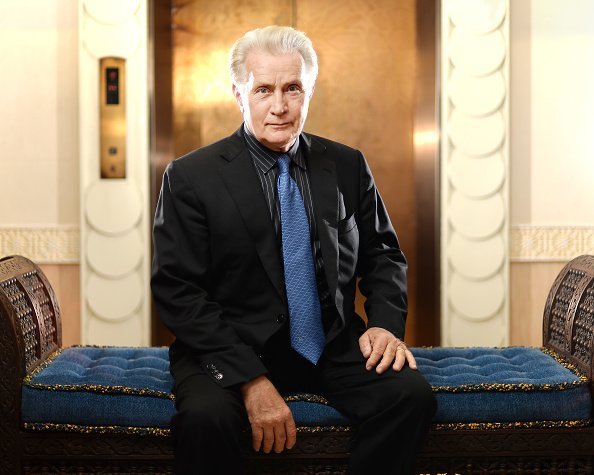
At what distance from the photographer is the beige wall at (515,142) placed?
4406 millimetres

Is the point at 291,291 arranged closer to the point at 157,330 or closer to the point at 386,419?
the point at 386,419

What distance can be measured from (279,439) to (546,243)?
2794mm

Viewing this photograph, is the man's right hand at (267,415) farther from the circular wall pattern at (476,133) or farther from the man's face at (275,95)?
the circular wall pattern at (476,133)

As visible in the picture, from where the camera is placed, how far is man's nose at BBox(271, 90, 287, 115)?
7.90 feet

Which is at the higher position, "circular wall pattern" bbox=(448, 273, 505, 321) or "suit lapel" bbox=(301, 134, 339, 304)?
"suit lapel" bbox=(301, 134, 339, 304)

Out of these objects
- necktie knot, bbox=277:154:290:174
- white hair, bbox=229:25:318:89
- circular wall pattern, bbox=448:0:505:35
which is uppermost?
circular wall pattern, bbox=448:0:505:35

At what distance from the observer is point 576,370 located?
2.57 m

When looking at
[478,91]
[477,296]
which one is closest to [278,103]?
[478,91]

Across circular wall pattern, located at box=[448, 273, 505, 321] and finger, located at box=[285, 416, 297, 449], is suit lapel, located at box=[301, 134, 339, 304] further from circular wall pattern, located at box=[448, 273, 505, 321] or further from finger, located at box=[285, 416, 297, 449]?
circular wall pattern, located at box=[448, 273, 505, 321]

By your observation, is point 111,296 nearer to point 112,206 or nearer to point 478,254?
point 112,206

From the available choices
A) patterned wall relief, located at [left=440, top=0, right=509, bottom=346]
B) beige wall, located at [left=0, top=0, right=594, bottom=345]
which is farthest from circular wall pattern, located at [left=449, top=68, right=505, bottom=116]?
beige wall, located at [left=0, top=0, right=594, bottom=345]

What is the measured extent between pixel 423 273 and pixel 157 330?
159 cm

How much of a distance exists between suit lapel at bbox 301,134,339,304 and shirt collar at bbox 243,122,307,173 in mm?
57

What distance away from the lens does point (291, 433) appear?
2.21 meters
